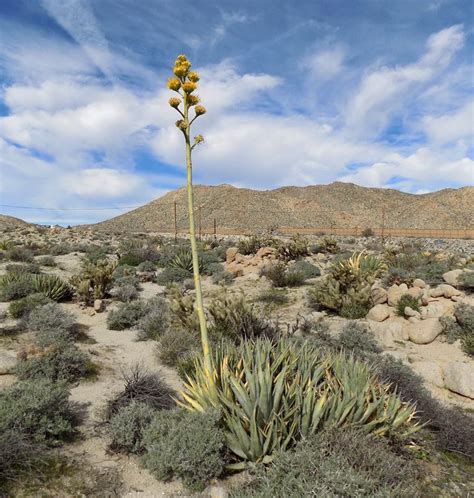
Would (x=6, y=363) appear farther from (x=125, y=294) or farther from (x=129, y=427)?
(x=125, y=294)

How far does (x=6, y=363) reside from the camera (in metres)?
5.44

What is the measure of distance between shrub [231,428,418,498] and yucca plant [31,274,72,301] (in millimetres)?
8603

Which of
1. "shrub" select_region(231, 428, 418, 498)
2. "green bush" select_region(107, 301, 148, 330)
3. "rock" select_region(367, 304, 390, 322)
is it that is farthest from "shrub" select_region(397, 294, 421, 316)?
"green bush" select_region(107, 301, 148, 330)

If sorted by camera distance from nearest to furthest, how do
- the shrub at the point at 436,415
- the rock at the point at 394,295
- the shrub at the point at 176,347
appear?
the shrub at the point at 436,415, the shrub at the point at 176,347, the rock at the point at 394,295

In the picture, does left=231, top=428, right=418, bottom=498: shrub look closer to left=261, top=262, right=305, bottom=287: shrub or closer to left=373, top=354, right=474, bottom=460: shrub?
left=373, top=354, right=474, bottom=460: shrub

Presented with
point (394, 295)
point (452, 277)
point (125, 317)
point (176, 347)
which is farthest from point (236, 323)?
point (452, 277)

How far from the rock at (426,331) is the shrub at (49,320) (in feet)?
23.5

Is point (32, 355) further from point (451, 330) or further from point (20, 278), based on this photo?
point (451, 330)

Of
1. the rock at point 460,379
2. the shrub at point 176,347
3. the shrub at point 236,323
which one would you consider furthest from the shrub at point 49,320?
the rock at point 460,379

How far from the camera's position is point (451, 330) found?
24.7 ft

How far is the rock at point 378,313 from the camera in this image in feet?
27.9

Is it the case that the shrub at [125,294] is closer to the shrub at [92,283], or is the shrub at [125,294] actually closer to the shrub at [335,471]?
the shrub at [92,283]

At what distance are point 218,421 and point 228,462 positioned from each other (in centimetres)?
37

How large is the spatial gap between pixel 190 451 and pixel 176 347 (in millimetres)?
3365
